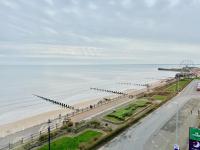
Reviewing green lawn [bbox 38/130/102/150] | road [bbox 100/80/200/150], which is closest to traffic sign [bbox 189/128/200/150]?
road [bbox 100/80/200/150]

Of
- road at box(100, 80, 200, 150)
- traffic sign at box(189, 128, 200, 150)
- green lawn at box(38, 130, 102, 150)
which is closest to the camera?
traffic sign at box(189, 128, 200, 150)

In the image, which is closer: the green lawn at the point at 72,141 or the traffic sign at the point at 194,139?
the traffic sign at the point at 194,139

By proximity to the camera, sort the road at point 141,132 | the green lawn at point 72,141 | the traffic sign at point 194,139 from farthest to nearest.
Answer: the road at point 141,132
the green lawn at point 72,141
the traffic sign at point 194,139

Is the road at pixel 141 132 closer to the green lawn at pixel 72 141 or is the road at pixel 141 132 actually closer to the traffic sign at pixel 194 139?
the green lawn at pixel 72 141

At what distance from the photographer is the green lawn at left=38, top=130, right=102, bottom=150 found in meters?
25.2

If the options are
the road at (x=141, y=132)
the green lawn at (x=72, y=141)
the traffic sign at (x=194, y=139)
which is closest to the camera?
the traffic sign at (x=194, y=139)

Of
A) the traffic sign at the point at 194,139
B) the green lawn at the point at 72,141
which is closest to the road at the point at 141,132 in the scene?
the green lawn at the point at 72,141

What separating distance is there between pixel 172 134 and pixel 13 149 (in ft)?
67.8

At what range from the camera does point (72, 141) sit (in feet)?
89.1

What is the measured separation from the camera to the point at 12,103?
2564 inches

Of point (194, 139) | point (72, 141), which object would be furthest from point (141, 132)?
point (194, 139)

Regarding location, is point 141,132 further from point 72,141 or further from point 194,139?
point 194,139

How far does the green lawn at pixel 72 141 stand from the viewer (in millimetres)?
25205

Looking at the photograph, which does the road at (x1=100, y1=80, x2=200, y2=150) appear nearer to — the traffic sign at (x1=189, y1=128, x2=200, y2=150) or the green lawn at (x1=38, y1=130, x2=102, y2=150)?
the green lawn at (x1=38, y1=130, x2=102, y2=150)
